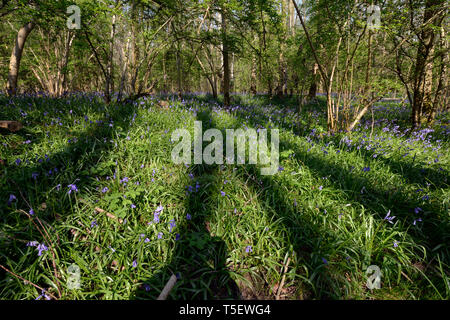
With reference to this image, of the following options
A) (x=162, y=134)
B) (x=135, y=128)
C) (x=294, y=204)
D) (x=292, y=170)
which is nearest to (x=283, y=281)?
(x=294, y=204)

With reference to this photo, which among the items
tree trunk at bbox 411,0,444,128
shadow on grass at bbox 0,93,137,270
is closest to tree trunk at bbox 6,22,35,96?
shadow on grass at bbox 0,93,137,270

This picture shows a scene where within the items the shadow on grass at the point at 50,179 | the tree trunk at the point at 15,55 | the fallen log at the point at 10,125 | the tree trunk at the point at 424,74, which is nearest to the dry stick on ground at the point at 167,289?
the shadow on grass at the point at 50,179

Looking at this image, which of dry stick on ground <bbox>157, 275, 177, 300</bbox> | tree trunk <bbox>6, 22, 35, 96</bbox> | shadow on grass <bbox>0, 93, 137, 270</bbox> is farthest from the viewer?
tree trunk <bbox>6, 22, 35, 96</bbox>

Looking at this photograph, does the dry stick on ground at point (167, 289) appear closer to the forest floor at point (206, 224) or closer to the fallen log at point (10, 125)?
the forest floor at point (206, 224)

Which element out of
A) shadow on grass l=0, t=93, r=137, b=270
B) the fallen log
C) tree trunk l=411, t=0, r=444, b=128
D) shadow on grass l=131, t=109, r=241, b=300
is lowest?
shadow on grass l=131, t=109, r=241, b=300

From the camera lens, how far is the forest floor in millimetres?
1568

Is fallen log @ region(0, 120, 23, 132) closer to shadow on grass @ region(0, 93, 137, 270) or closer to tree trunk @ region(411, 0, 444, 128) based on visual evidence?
shadow on grass @ region(0, 93, 137, 270)

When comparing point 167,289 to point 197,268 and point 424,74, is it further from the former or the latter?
point 424,74

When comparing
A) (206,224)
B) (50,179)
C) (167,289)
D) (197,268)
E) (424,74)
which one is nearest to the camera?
(167,289)

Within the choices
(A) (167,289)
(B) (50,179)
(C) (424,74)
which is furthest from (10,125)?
(C) (424,74)

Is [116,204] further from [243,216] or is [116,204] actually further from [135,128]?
[135,128]

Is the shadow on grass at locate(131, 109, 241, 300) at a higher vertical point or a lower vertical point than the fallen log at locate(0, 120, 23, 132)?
lower

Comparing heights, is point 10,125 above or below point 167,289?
above

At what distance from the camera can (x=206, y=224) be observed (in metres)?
Result: 2.10
